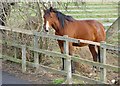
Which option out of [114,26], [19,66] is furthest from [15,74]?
[114,26]

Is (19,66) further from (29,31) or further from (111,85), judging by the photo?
(111,85)

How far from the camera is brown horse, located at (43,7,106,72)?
1099 cm

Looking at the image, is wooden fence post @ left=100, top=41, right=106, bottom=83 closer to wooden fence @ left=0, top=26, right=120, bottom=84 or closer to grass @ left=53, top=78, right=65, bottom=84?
wooden fence @ left=0, top=26, right=120, bottom=84

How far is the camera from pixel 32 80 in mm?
10648

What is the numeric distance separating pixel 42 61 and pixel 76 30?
5.44 feet

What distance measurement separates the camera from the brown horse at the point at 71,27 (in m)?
11.0

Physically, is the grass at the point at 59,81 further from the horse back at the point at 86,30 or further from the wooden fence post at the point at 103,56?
the horse back at the point at 86,30

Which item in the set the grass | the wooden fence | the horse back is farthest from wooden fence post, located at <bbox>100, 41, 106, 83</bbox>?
the horse back

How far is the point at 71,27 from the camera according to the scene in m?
11.4

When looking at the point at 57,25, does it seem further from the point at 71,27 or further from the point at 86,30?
the point at 86,30

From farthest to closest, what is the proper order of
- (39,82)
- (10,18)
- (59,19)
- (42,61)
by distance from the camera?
1. (10,18)
2. (42,61)
3. (59,19)
4. (39,82)

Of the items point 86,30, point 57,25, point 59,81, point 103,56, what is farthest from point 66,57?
point 86,30

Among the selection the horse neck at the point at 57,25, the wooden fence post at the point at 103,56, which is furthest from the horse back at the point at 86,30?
the wooden fence post at the point at 103,56

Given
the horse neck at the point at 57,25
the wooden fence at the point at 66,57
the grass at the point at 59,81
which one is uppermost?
the horse neck at the point at 57,25
